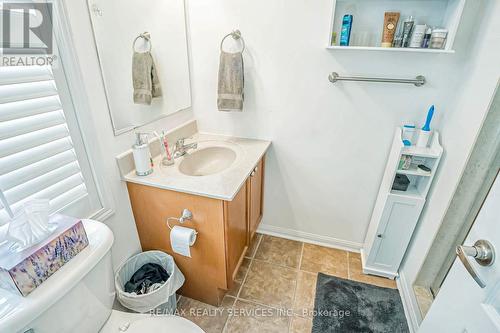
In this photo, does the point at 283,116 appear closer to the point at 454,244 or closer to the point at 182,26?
the point at 182,26

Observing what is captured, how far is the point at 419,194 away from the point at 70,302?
1788 millimetres

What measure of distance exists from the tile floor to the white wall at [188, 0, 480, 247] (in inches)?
8.3

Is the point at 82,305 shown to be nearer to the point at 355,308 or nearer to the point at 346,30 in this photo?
the point at 355,308

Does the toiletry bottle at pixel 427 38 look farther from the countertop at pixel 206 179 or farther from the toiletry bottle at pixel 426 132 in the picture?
the countertop at pixel 206 179

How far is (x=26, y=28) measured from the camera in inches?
31.9

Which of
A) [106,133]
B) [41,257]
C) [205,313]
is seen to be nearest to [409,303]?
[205,313]

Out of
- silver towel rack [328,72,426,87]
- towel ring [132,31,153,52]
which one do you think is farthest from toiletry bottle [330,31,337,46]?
towel ring [132,31,153,52]

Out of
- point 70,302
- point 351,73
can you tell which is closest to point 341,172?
point 351,73

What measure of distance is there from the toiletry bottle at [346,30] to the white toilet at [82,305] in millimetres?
1467

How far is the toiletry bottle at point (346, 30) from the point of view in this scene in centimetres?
129

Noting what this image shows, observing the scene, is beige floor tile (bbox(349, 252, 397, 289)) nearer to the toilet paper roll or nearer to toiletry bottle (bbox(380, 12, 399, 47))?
the toilet paper roll

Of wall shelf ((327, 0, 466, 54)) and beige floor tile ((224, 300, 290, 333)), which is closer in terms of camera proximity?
wall shelf ((327, 0, 466, 54))

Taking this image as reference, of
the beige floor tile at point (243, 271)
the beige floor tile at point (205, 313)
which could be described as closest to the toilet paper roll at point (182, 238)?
the beige floor tile at point (205, 313)

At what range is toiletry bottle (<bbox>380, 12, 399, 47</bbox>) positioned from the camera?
4.08 feet
